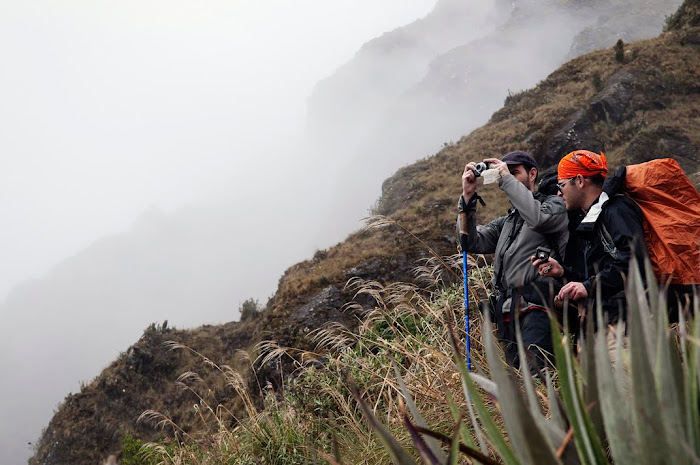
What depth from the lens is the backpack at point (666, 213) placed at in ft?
8.05

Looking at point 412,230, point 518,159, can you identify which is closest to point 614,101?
point 412,230

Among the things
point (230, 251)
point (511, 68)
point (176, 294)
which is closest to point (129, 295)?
point (176, 294)

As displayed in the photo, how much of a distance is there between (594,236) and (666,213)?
38 centimetres

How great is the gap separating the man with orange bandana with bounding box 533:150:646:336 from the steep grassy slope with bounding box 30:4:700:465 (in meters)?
7.17

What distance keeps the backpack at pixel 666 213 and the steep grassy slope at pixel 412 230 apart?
7.69m

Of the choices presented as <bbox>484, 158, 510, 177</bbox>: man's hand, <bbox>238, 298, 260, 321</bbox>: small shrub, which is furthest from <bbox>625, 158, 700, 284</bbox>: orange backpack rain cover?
<bbox>238, 298, 260, 321</bbox>: small shrub

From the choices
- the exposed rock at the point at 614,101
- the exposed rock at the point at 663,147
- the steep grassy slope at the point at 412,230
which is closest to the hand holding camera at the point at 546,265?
the steep grassy slope at the point at 412,230

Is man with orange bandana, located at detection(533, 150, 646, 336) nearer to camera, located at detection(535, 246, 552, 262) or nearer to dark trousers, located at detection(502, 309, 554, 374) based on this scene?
camera, located at detection(535, 246, 552, 262)

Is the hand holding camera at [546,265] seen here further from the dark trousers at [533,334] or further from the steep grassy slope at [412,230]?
the steep grassy slope at [412,230]

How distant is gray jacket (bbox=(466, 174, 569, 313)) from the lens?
3.16 metres

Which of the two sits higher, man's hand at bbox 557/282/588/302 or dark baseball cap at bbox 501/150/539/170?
dark baseball cap at bbox 501/150/539/170

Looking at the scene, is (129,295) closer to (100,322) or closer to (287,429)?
(100,322)

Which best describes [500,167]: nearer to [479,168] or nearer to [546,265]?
[479,168]

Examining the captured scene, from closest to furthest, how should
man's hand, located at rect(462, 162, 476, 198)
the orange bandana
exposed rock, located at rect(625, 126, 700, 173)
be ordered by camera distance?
the orange bandana, man's hand, located at rect(462, 162, 476, 198), exposed rock, located at rect(625, 126, 700, 173)
